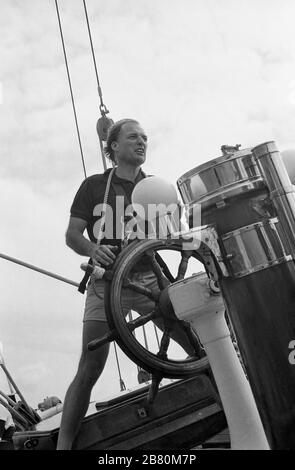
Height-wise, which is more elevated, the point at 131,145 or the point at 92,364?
the point at 131,145

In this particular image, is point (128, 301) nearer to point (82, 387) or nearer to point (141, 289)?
point (141, 289)

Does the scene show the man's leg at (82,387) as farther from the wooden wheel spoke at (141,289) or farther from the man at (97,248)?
the wooden wheel spoke at (141,289)

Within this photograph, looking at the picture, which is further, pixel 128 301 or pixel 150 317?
pixel 128 301

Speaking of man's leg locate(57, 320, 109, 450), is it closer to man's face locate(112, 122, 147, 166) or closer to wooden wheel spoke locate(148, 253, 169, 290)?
wooden wheel spoke locate(148, 253, 169, 290)

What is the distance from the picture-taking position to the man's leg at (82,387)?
5.34ft

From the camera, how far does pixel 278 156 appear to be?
0.75 m

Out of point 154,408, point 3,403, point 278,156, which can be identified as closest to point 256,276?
point 278,156

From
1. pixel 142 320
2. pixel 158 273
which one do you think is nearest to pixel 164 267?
pixel 158 273

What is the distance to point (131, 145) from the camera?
1.92 metres

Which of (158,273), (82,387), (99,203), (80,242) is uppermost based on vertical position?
(99,203)

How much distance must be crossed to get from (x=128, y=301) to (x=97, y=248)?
26 centimetres

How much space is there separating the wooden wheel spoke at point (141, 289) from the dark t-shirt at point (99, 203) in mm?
268

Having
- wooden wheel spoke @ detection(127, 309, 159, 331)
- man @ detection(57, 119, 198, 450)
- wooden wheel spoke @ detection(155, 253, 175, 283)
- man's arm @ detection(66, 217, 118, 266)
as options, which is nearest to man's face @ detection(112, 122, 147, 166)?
man @ detection(57, 119, 198, 450)

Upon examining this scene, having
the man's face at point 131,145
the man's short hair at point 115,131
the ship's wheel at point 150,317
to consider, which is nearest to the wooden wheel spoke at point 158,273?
the ship's wheel at point 150,317
